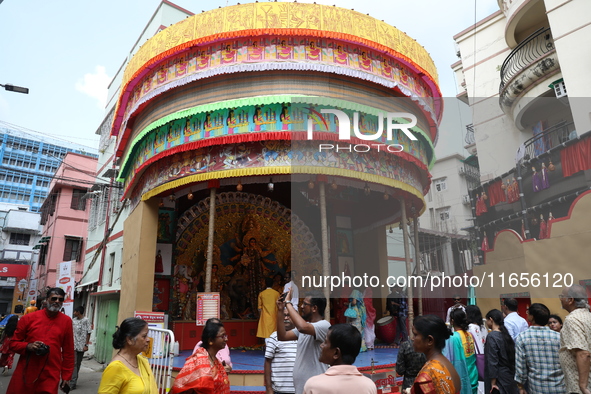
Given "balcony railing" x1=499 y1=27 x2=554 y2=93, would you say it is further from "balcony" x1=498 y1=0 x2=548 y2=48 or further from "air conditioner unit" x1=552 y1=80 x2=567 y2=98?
"air conditioner unit" x1=552 y1=80 x2=567 y2=98

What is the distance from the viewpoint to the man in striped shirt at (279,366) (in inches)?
162

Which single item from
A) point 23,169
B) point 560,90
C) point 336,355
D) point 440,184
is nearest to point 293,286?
point 440,184

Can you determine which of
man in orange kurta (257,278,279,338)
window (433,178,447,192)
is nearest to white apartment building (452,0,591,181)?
window (433,178,447,192)

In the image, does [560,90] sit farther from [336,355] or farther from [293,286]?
[336,355]

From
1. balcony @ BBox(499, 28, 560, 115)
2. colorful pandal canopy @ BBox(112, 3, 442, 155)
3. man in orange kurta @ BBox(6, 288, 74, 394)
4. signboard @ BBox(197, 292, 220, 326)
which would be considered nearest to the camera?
man in orange kurta @ BBox(6, 288, 74, 394)

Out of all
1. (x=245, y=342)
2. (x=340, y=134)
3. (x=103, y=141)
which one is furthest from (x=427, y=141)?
(x=103, y=141)

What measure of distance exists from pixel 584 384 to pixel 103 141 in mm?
19270

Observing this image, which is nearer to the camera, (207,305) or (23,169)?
(207,305)

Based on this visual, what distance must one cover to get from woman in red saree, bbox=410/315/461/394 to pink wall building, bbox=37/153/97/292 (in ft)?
77.9

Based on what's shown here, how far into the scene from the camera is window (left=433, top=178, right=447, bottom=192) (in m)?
13.7

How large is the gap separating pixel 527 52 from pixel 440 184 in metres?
4.97

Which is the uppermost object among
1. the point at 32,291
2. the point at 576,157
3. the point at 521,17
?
the point at 521,17

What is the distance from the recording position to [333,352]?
2590 millimetres

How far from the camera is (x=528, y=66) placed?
42.2 feet
